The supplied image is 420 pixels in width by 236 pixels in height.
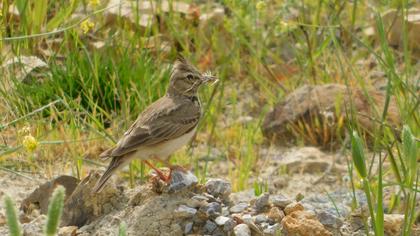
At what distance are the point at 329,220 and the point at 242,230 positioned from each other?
1.59ft

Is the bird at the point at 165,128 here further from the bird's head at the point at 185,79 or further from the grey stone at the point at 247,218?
the grey stone at the point at 247,218

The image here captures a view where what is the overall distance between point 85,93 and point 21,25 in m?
0.68

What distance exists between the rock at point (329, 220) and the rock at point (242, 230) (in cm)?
40

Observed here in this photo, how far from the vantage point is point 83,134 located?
22.1 feet

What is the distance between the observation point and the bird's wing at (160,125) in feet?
17.8

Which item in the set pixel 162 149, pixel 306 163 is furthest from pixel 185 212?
pixel 306 163

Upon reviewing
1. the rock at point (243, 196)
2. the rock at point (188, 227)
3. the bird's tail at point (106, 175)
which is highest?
the bird's tail at point (106, 175)

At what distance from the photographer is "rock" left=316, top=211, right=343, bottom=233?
4.80m

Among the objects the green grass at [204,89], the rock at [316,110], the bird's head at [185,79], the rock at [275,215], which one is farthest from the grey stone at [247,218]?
A: the rock at [316,110]

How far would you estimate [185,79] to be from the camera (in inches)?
243

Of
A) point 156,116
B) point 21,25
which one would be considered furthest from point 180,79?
point 21,25

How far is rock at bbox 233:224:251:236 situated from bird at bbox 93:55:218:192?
1.95 ft

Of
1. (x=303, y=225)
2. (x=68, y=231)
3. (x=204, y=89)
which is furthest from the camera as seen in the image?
(x=204, y=89)

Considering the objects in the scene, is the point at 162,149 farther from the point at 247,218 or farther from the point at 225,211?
the point at 247,218
